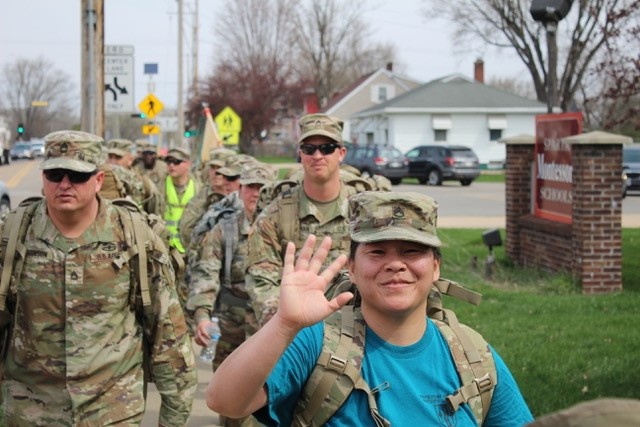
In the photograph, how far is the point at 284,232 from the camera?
20.1ft

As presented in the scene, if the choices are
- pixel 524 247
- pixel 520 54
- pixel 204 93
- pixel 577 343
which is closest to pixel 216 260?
pixel 577 343

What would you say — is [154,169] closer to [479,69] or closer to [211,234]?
[211,234]

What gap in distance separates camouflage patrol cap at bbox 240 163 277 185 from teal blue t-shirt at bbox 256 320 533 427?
4.53 meters

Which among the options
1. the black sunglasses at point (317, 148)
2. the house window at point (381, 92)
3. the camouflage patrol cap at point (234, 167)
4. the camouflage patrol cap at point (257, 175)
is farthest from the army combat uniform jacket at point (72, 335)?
the house window at point (381, 92)

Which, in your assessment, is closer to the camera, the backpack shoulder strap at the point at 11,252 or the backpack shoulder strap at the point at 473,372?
the backpack shoulder strap at the point at 473,372

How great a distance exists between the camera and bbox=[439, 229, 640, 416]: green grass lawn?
795cm

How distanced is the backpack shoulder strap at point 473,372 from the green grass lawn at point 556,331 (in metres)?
4.31

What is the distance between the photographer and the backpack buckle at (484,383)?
10.3 ft

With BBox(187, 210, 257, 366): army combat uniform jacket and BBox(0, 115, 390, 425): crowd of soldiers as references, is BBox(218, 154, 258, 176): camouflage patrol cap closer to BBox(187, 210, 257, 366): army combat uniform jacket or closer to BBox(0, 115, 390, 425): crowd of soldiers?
BBox(0, 115, 390, 425): crowd of soldiers

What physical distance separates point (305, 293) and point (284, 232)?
3.23m

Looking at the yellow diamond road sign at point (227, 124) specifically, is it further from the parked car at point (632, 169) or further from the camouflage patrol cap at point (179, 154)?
the camouflage patrol cap at point (179, 154)

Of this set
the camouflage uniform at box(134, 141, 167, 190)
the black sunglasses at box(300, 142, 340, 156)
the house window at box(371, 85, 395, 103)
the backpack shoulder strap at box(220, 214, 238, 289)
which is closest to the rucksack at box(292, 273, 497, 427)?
the black sunglasses at box(300, 142, 340, 156)

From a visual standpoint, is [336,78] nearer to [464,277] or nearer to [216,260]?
[464,277]

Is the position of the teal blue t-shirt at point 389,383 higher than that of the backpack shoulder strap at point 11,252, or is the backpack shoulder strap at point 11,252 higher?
the backpack shoulder strap at point 11,252
